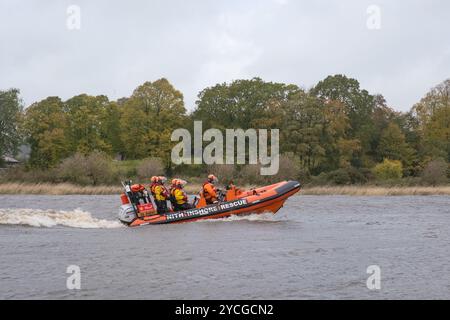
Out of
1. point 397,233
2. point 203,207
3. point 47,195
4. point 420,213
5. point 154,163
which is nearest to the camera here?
point 397,233

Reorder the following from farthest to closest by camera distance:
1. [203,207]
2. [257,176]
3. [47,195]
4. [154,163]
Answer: [154,163] → [257,176] → [47,195] → [203,207]

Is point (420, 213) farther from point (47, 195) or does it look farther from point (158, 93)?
point (158, 93)

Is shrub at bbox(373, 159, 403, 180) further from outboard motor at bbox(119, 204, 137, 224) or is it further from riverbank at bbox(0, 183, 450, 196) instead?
outboard motor at bbox(119, 204, 137, 224)

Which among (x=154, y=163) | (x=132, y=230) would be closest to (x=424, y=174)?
(x=154, y=163)

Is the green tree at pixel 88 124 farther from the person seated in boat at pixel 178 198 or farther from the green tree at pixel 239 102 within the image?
the person seated in boat at pixel 178 198

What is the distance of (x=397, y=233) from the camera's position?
739 inches

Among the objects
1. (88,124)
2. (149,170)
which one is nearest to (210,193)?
(149,170)

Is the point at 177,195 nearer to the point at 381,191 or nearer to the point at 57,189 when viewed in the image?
the point at 57,189

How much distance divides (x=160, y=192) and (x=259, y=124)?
31490mm

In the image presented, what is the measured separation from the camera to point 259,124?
50812 mm

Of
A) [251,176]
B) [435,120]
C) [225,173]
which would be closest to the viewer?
[225,173]

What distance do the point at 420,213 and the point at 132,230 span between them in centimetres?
1162

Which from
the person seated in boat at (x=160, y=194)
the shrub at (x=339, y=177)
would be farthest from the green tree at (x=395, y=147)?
the person seated in boat at (x=160, y=194)

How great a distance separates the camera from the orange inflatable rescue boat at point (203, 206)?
1964 centimetres
